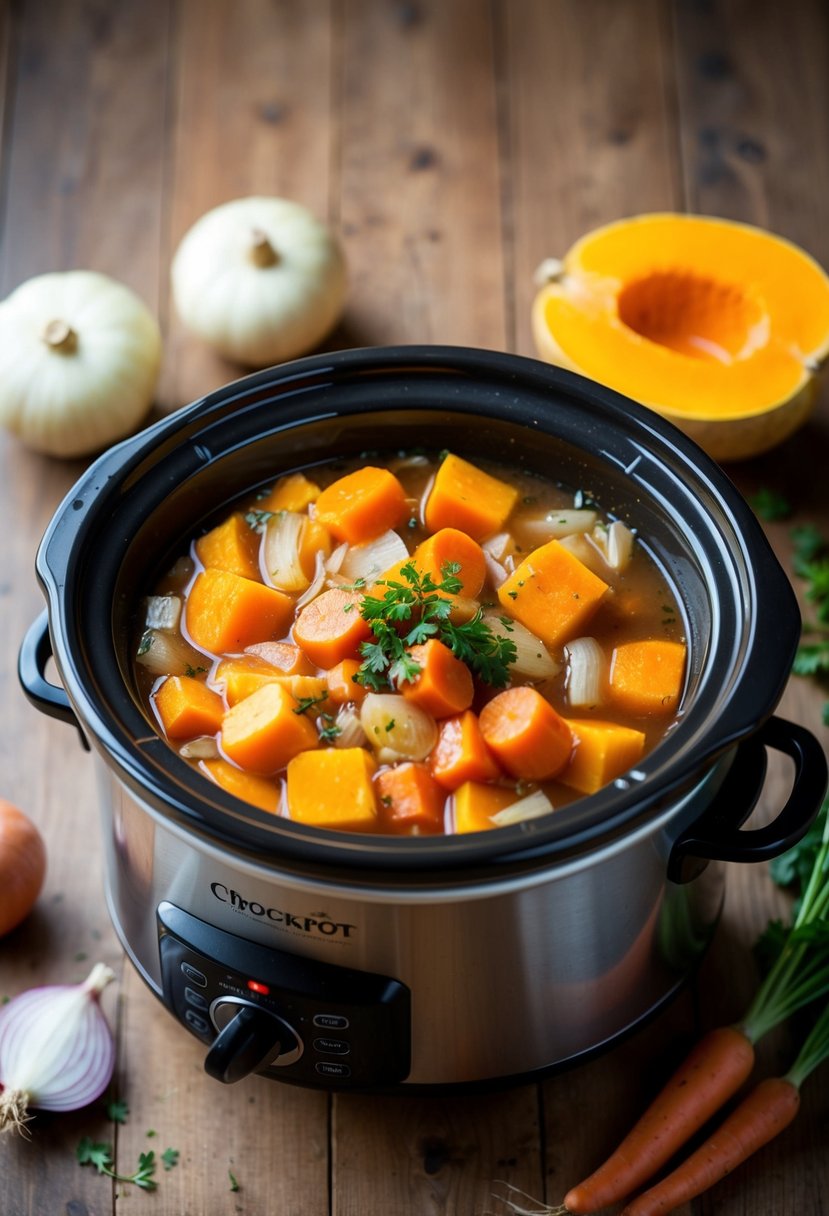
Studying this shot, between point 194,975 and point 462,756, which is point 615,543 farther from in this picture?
point 194,975

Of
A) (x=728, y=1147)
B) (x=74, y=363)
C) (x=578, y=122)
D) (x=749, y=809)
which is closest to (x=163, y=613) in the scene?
(x=749, y=809)

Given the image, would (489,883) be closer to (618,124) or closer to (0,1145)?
(0,1145)

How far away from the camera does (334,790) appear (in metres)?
1.89

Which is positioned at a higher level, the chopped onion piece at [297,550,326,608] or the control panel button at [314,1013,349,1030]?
the chopped onion piece at [297,550,326,608]

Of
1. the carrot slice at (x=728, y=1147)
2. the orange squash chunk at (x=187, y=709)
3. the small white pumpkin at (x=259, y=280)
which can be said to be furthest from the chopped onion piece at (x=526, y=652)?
the small white pumpkin at (x=259, y=280)

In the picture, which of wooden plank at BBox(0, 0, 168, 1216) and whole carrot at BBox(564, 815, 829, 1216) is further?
wooden plank at BBox(0, 0, 168, 1216)

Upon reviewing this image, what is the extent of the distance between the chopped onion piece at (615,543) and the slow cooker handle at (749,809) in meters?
0.38

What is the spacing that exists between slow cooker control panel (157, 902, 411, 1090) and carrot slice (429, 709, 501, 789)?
0.98ft

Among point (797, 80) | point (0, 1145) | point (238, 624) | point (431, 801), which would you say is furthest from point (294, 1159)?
point (797, 80)

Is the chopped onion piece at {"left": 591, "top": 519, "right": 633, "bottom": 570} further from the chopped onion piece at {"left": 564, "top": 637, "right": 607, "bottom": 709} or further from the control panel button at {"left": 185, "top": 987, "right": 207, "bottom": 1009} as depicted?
the control panel button at {"left": 185, "top": 987, "right": 207, "bottom": 1009}

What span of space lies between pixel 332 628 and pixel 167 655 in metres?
0.27

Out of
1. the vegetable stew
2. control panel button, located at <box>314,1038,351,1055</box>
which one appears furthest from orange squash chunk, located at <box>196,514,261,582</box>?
control panel button, located at <box>314,1038,351,1055</box>

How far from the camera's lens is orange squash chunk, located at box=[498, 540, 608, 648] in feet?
7.03

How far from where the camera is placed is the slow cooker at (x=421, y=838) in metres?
1.73
